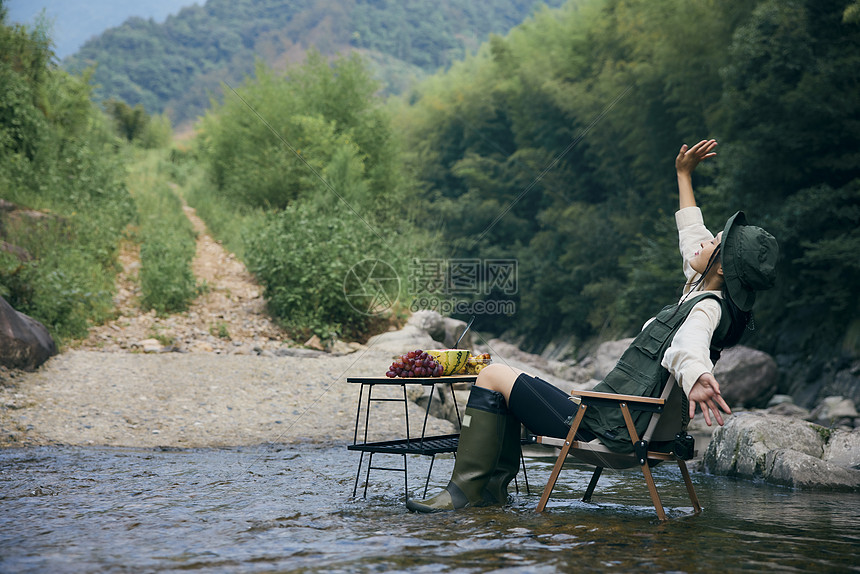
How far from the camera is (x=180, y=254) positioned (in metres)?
11.1

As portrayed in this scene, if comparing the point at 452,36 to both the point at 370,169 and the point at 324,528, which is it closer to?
the point at 370,169

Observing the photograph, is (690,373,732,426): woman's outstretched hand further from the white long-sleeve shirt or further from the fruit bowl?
the fruit bowl

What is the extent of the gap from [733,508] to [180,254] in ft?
31.1

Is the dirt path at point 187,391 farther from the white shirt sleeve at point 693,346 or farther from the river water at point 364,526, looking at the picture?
the white shirt sleeve at point 693,346

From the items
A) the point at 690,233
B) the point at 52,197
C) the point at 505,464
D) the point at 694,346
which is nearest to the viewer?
the point at 694,346

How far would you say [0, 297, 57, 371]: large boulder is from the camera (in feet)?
20.8

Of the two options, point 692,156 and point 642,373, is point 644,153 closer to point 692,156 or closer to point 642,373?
point 692,156

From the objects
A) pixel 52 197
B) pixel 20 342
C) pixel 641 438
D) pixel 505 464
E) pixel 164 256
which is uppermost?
pixel 52 197

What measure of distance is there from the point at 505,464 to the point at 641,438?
2.18 ft

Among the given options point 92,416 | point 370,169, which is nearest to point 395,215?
point 370,169

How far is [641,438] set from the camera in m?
2.92

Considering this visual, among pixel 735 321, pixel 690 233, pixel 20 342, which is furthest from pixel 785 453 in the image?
pixel 20 342

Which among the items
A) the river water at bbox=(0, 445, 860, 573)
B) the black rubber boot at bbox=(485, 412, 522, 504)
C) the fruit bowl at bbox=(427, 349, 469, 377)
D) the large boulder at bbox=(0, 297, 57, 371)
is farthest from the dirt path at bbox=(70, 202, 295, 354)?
the black rubber boot at bbox=(485, 412, 522, 504)

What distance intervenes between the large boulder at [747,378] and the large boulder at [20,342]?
9101 millimetres
